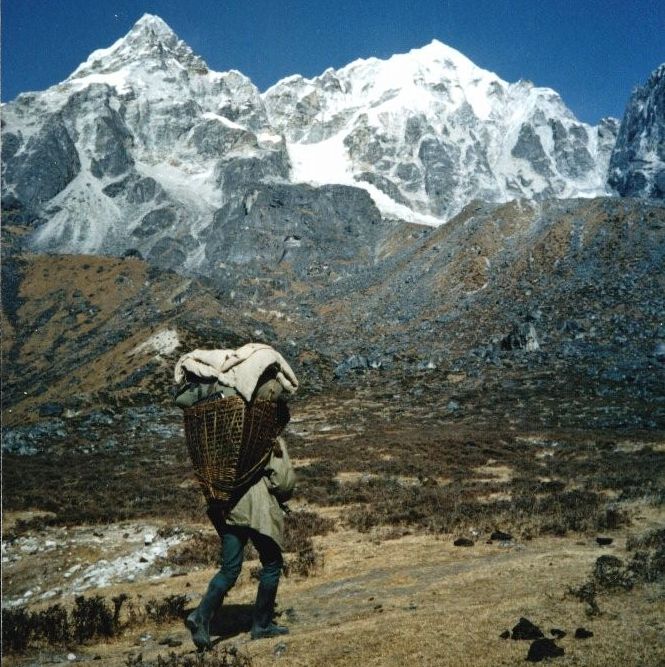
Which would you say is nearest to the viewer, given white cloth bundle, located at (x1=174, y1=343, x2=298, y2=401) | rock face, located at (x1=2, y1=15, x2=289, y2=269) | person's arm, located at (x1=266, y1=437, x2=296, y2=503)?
white cloth bundle, located at (x1=174, y1=343, x2=298, y2=401)

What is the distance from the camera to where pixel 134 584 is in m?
10.4

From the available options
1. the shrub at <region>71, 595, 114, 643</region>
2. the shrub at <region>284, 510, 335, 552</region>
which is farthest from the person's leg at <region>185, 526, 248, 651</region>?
the shrub at <region>284, 510, 335, 552</region>

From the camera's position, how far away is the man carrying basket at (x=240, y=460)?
6.30 metres

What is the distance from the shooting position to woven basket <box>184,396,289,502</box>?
20.6 feet

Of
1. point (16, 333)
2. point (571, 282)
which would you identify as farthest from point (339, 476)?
point (16, 333)

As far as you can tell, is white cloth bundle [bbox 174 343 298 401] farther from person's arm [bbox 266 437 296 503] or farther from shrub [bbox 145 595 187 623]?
shrub [bbox 145 595 187 623]

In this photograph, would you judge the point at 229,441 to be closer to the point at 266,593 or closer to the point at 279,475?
the point at 279,475

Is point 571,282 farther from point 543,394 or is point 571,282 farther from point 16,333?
point 16,333

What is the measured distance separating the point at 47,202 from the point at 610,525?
18053cm

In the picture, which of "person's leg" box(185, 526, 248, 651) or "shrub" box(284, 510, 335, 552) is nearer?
"person's leg" box(185, 526, 248, 651)

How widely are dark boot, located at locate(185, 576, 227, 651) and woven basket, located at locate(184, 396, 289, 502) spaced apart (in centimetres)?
90

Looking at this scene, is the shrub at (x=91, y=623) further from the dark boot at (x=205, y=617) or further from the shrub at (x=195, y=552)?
the shrub at (x=195, y=552)

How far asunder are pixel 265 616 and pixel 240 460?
171 centimetres

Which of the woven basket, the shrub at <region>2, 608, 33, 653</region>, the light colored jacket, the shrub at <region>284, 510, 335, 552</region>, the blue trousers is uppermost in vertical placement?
the woven basket
